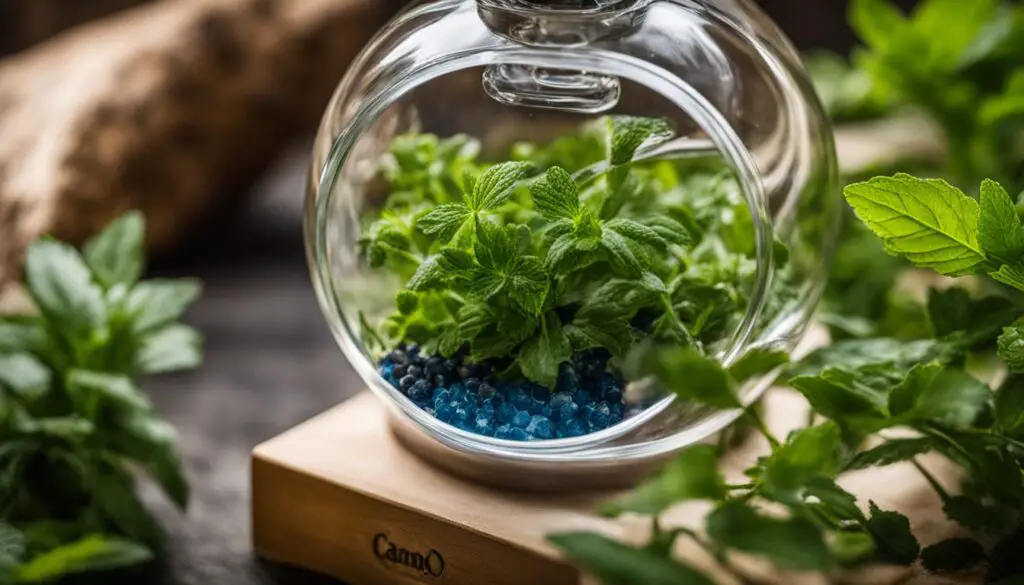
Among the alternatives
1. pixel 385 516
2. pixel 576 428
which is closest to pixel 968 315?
pixel 576 428

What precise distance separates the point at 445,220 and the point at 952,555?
14.5 inches

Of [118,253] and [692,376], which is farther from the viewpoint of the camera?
[118,253]

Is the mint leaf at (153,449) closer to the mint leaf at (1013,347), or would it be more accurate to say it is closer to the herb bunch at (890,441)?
the herb bunch at (890,441)

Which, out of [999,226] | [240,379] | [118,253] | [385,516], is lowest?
[240,379]

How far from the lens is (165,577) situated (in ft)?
2.85

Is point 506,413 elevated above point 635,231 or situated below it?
below

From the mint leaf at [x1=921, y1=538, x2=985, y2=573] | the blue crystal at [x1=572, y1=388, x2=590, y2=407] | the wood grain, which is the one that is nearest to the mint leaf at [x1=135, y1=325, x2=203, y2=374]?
the wood grain

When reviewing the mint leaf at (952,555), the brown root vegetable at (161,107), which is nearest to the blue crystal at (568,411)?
the mint leaf at (952,555)

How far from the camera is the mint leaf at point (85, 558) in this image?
2.34 feet

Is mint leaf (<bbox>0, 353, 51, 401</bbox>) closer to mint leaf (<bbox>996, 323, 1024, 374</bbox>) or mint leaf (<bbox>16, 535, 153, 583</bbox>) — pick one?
mint leaf (<bbox>16, 535, 153, 583</bbox>)

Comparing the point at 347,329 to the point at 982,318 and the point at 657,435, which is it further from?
the point at 982,318

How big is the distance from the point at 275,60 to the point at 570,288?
30.9 inches

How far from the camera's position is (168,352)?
0.90 metres

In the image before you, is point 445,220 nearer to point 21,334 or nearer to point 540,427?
point 540,427
